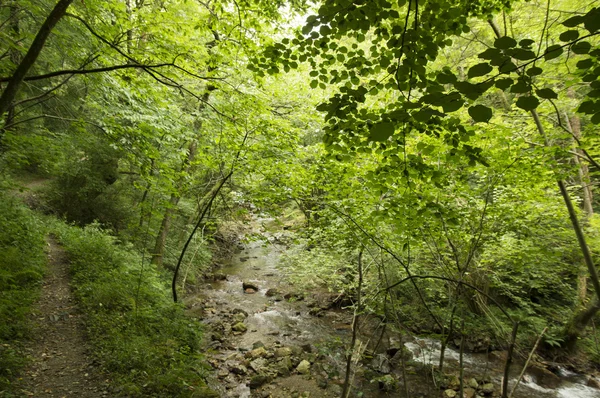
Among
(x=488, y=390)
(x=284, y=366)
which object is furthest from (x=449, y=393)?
(x=284, y=366)

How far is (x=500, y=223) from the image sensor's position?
4562 millimetres

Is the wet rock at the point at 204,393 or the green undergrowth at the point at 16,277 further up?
the green undergrowth at the point at 16,277

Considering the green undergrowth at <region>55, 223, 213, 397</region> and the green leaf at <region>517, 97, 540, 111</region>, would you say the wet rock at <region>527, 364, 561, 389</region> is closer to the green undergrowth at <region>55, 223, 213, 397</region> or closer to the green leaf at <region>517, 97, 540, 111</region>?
the green undergrowth at <region>55, 223, 213, 397</region>

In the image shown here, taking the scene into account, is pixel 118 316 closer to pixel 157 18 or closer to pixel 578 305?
pixel 157 18

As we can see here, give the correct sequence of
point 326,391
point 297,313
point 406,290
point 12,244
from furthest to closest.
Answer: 1. point 297,313
2. point 406,290
3. point 12,244
4. point 326,391

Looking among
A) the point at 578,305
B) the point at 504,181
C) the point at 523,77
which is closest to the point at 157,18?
the point at 523,77

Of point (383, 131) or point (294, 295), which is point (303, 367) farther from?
point (383, 131)

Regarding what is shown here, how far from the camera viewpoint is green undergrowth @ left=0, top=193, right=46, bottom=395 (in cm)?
390

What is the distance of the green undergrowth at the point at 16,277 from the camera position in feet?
12.8

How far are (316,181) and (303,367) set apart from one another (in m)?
4.98

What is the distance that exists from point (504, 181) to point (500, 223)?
2.62 ft

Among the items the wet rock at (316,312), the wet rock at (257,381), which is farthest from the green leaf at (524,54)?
the wet rock at (316,312)

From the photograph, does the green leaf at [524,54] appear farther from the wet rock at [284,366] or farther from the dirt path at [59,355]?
the wet rock at [284,366]

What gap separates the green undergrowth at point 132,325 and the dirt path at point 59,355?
185 millimetres
